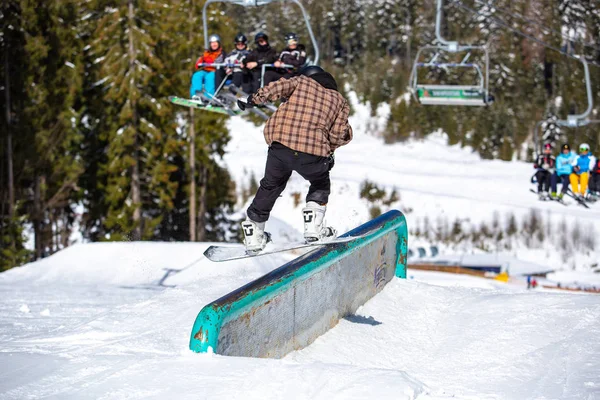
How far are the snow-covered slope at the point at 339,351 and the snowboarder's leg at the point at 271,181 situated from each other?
95 cm

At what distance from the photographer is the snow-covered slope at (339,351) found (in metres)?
4.45

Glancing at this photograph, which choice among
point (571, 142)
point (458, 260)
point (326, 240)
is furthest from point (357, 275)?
point (571, 142)

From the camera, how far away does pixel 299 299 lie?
6113 millimetres

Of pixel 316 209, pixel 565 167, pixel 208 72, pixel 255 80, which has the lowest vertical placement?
pixel 565 167

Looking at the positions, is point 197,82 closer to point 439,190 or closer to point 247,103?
point 247,103

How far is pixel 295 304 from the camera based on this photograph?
19.8 ft

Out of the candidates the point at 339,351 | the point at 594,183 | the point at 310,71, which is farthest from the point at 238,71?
the point at 594,183

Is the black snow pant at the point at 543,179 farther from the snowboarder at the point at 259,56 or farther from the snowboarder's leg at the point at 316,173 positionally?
the snowboarder's leg at the point at 316,173

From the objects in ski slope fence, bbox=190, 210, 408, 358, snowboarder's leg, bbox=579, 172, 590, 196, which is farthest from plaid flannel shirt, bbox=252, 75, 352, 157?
snowboarder's leg, bbox=579, 172, 590, 196

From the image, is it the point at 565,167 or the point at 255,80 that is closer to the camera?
the point at 255,80

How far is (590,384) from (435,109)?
210ft

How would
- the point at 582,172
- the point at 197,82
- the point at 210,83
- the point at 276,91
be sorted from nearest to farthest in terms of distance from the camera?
1. the point at 276,91
2. the point at 210,83
3. the point at 197,82
4. the point at 582,172

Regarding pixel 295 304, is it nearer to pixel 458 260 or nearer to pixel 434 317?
pixel 434 317

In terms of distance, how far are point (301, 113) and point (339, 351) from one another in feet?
6.61
